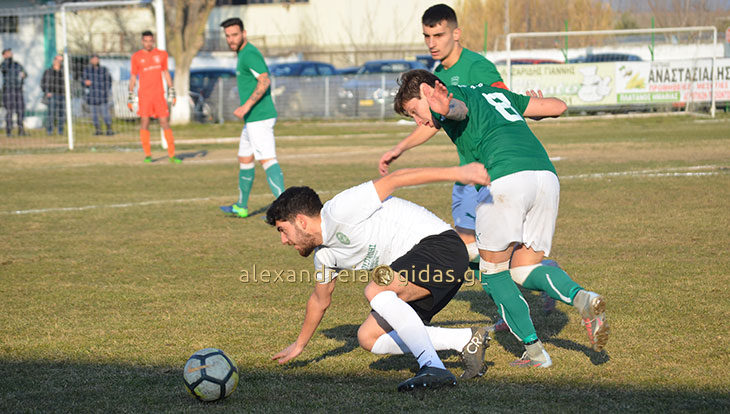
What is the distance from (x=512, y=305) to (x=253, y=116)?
6.24 m

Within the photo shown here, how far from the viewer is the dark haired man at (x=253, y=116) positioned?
32.9 ft

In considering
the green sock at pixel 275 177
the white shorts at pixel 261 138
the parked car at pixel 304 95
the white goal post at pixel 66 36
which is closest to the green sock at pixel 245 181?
the white shorts at pixel 261 138

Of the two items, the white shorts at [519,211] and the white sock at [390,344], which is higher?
the white shorts at [519,211]

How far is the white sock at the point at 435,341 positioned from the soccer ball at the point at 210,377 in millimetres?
817

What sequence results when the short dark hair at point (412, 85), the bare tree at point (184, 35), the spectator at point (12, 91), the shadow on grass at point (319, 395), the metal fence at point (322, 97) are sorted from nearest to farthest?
the shadow on grass at point (319, 395)
the short dark hair at point (412, 85)
the spectator at point (12, 91)
the bare tree at point (184, 35)
the metal fence at point (322, 97)

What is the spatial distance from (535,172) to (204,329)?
2.50m

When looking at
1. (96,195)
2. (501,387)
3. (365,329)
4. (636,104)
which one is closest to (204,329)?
(365,329)

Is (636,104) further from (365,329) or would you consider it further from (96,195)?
(365,329)

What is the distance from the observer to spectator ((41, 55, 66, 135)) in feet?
74.9

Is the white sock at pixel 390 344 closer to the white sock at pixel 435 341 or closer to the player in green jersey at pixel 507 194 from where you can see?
the white sock at pixel 435 341

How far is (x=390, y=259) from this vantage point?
4.57 m

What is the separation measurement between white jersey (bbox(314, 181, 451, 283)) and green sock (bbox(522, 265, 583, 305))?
1.84ft

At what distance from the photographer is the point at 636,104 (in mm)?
26125

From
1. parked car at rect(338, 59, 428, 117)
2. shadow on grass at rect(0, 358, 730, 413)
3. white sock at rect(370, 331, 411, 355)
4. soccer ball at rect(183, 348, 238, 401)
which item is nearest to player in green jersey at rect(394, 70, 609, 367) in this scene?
shadow on grass at rect(0, 358, 730, 413)
